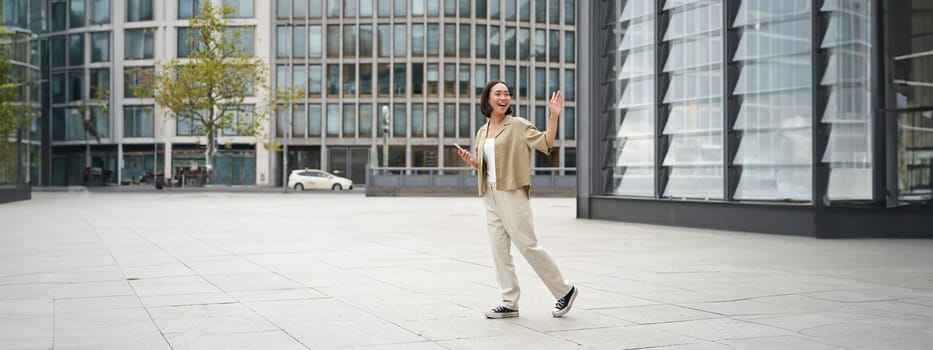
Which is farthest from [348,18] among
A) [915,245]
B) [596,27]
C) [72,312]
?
[72,312]

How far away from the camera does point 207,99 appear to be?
49781mm

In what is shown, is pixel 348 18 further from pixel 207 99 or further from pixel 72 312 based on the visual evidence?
pixel 72 312

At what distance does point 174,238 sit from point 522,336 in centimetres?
1003

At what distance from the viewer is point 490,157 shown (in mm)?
6594

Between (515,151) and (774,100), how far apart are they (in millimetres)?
10791

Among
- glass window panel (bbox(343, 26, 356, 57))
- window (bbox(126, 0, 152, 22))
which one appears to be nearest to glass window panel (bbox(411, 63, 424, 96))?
glass window panel (bbox(343, 26, 356, 57))

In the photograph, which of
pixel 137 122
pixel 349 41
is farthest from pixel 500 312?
pixel 137 122

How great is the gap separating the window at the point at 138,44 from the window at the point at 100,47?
150cm

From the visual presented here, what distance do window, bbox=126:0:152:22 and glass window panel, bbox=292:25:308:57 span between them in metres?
10.6

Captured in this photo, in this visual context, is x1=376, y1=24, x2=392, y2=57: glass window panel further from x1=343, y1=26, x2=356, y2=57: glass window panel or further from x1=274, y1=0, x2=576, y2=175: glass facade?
x1=343, y1=26, x2=356, y2=57: glass window panel

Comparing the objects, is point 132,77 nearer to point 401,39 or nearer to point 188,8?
point 188,8

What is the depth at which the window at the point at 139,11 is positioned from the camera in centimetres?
6631

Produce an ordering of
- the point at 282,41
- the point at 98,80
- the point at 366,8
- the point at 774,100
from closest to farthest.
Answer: the point at 774,100
the point at 366,8
the point at 282,41
the point at 98,80

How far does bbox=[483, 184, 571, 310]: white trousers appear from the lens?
6438 millimetres
